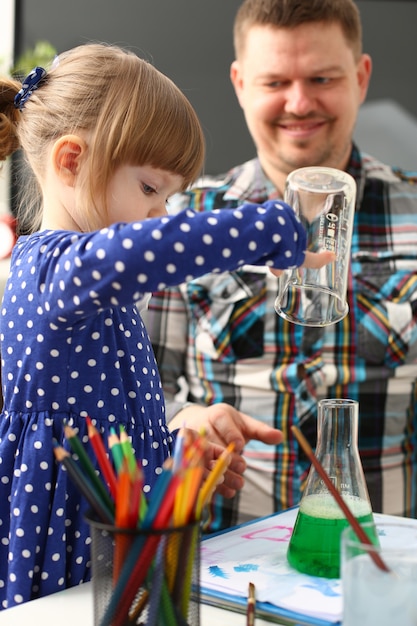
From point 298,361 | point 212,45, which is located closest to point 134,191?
point 298,361

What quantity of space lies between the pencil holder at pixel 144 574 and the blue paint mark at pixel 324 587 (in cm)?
19

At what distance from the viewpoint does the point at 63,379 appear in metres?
0.87

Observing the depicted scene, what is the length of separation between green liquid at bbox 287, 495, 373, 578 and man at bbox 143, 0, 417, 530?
2.71 ft

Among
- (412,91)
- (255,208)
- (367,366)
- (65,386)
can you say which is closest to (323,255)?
(255,208)

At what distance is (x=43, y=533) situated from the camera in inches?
34.0

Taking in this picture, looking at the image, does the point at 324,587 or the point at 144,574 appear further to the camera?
the point at 324,587

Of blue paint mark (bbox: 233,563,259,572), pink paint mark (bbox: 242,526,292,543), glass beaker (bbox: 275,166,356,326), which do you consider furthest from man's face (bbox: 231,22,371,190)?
blue paint mark (bbox: 233,563,259,572)

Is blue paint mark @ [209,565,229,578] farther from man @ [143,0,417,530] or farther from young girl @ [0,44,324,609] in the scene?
man @ [143,0,417,530]

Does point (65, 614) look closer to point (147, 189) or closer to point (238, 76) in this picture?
point (147, 189)

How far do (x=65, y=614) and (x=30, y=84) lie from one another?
0.63m

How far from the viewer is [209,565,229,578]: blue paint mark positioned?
81 cm

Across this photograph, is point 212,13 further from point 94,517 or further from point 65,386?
point 94,517

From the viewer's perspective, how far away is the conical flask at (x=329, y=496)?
804 millimetres

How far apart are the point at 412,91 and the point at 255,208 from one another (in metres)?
2.52
